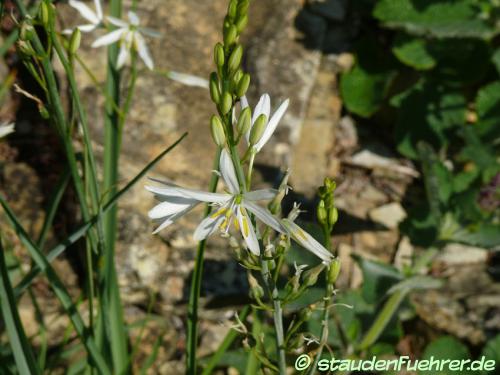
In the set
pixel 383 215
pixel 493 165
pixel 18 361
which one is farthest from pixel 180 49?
pixel 18 361

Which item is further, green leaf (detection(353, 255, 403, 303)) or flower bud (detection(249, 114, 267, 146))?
green leaf (detection(353, 255, 403, 303))

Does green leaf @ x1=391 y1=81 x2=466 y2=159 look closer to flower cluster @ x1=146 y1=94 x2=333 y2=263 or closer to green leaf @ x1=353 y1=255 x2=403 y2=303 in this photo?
green leaf @ x1=353 y1=255 x2=403 y2=303

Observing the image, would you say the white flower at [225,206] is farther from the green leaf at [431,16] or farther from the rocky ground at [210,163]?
the green leaf at [431,16]

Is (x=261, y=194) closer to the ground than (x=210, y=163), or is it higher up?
higher up

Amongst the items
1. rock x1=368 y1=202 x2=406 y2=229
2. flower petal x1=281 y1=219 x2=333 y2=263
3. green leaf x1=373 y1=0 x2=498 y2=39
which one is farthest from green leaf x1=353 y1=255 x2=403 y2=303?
flower petal x1=281 y1=219 x2=333 y2=263

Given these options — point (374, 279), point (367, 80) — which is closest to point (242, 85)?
point (374, 279)

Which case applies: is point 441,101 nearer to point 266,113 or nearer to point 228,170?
point 266,113

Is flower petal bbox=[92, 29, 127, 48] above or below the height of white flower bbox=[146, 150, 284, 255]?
above
